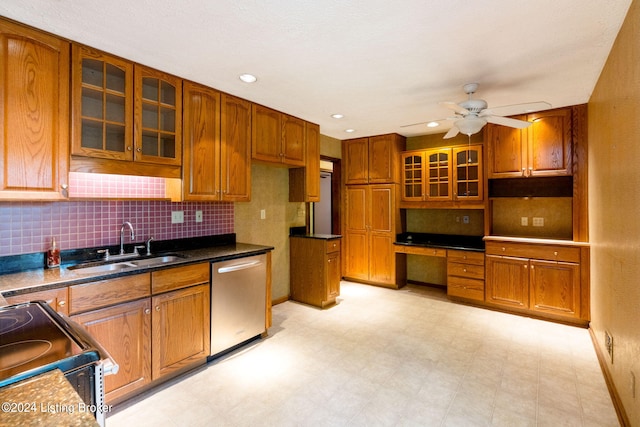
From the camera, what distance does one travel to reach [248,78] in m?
2.70

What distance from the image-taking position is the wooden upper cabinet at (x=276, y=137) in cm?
333

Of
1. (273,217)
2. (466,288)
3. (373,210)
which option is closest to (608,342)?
(466,288)

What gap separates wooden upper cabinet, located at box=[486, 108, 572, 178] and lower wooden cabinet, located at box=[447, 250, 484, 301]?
1.08 meters

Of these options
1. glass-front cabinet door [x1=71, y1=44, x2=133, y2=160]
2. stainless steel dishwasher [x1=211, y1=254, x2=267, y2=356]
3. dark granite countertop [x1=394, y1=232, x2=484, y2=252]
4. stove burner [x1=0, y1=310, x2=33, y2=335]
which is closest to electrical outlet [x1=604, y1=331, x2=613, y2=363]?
dark granite countertop [x1=394, y1=232, x2=484, y2=252]

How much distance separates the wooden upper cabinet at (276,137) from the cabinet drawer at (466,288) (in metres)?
2.55

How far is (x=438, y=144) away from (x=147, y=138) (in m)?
3.99

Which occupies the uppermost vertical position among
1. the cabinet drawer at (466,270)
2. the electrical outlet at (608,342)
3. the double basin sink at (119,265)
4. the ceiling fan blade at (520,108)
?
the ceiling fan blade at (520,108)

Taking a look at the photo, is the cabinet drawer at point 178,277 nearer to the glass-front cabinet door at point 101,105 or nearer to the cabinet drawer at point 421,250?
the glass-front cabinet door at point 101,105

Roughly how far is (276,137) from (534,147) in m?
2.99

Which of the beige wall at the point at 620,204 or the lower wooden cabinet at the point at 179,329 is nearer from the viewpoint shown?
the beige wall at the point at 620,204

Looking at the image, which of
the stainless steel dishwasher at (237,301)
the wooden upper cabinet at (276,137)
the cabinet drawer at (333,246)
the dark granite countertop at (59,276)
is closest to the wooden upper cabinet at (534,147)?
the cabinet drawer at (333,246)

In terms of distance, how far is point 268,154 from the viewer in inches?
136

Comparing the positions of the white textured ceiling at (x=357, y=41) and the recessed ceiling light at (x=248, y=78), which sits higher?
the recessed ceiling light at (x=248, y=78)

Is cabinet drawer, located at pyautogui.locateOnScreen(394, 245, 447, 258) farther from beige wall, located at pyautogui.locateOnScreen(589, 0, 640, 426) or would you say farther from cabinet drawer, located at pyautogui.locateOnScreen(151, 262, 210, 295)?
cabinet drawer, located at pyautogui.locateOnScreen(151, 262, 210, 295)
